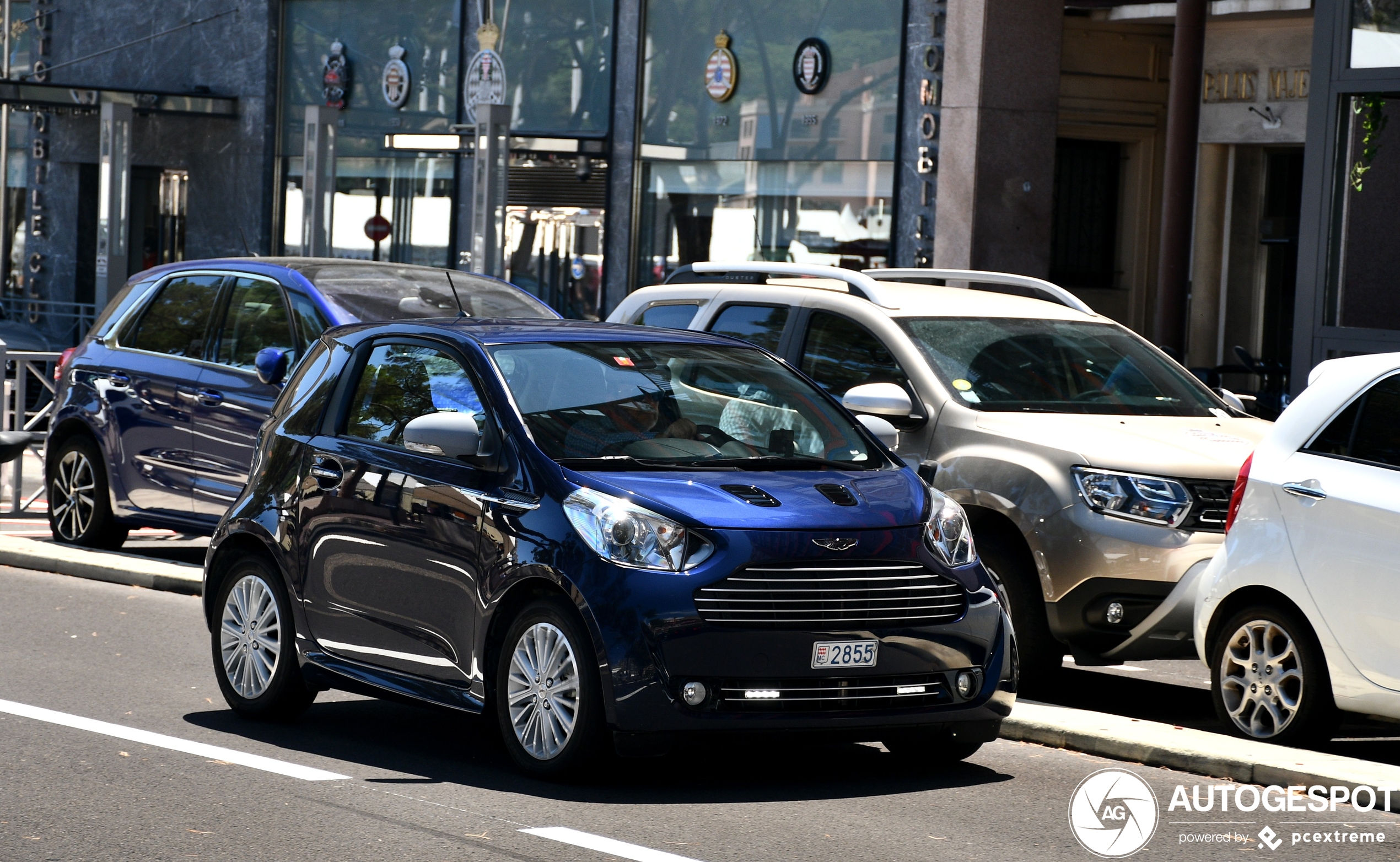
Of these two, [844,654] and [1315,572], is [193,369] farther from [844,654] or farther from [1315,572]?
[1315,572]

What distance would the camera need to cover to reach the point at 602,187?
83.3 feet

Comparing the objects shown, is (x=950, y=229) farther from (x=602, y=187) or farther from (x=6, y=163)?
(x=6, y=163)

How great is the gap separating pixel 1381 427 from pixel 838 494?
2201 mm

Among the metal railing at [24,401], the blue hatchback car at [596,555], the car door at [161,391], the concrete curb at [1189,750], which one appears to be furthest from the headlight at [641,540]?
the metal railing at [24,401]

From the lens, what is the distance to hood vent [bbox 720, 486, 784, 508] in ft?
22.2

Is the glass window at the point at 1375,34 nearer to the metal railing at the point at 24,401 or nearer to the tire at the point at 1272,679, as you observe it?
the tire at the point at 1272,679

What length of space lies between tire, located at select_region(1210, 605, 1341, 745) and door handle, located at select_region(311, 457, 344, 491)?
3534 mm

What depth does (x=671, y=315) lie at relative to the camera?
11.2m

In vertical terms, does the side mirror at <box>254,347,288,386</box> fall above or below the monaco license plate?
above

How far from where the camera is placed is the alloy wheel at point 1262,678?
7.70 m

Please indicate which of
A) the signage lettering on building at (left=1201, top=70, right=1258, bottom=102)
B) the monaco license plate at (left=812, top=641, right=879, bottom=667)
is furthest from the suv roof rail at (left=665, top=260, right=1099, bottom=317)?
the signage lettering on building at (left=1201, top=70, right=1258, bottom=102)

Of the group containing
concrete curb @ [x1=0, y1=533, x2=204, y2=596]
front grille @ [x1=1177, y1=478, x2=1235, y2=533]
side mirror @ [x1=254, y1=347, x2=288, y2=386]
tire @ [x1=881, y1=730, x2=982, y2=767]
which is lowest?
concrete curb @ [x1=0, y1=533, x2=204, y2=596]

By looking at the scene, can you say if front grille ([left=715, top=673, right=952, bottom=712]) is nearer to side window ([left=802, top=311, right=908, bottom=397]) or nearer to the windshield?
side window ([left=802, top=311, right=908, bottom=397])

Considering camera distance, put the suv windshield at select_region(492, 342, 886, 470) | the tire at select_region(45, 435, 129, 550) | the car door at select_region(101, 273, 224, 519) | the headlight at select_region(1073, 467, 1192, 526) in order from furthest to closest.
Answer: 1. the tire at select_region(45, 435, 129, 550)
2. the car door at select_region(101, 273, 224, 519)
3. the headlight at select_region(1073, 467, 1192, 526)
4. the suv windshield at select_region(492, 342, 886, 470)
